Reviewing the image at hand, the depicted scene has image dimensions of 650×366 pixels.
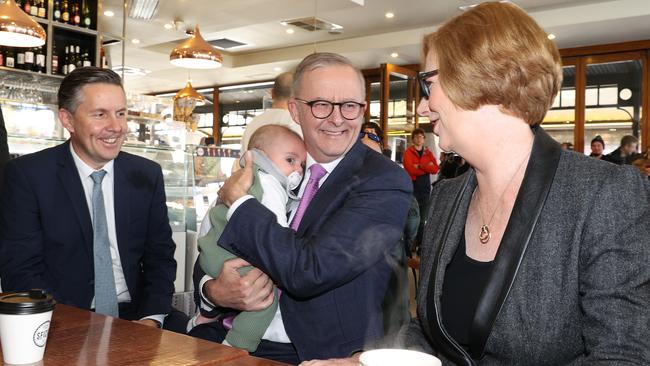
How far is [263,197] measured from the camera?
1896mm

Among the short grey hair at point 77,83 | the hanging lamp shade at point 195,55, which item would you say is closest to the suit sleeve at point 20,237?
the short grey hair at point 77,83

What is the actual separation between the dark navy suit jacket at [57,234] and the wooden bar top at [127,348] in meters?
0.83

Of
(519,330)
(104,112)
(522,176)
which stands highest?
(104,112)

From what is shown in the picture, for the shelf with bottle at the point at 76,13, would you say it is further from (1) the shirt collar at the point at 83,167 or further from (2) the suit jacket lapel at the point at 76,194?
(2) the suit jacket lapel at the point at 76,194

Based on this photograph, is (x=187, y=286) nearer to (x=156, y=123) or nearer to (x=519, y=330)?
(x=156, y=123)

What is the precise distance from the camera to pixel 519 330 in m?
1.26

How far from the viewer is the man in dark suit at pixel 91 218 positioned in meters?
2.26

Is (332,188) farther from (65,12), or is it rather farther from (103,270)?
(65,12)

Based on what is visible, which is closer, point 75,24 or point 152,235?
point 152,235

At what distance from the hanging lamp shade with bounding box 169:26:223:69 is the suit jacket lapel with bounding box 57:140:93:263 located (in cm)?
540

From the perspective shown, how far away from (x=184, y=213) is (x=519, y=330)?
2.70 metres

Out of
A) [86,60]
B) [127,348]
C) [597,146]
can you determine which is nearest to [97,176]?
[127,348]

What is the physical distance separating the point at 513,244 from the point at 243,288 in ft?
2.58

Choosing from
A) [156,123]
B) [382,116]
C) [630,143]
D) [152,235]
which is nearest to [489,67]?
[152,235]
